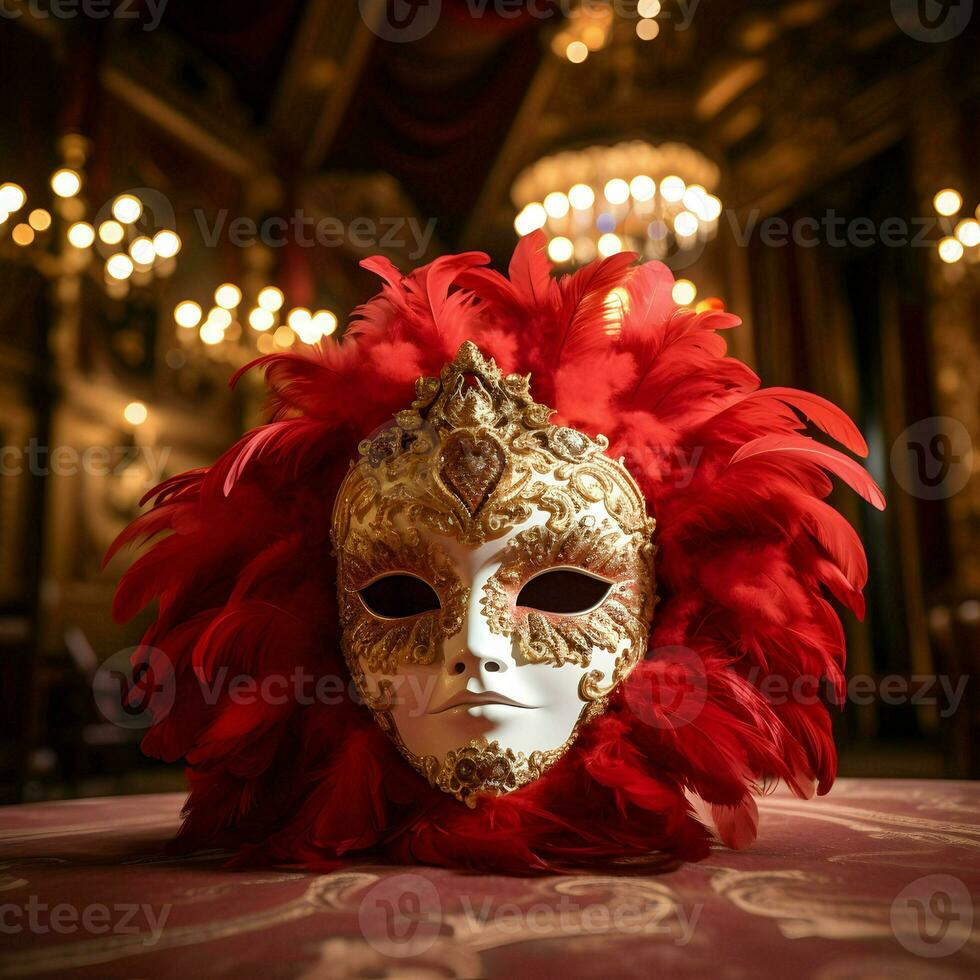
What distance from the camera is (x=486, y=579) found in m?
1.38

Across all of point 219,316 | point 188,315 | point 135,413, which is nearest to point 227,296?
point 219,316

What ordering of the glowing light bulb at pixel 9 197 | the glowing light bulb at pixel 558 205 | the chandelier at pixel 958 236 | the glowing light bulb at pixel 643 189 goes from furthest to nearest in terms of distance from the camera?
the glowing light bulb at pixel 558 205 → the glowing light bulb at pixel 643 189 → the chandelier at pixel 958 236 → the glowing light bulb at pixel 9 197

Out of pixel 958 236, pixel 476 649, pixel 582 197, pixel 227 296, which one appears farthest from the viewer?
pixel 582 197

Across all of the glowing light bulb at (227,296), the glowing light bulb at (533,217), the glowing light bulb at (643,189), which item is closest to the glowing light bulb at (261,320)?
the glowing light bulb at (227,296)

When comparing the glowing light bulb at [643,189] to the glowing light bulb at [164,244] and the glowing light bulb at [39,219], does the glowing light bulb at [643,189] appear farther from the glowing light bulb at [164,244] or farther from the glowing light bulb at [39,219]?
the glowing light bulb at [39,219]

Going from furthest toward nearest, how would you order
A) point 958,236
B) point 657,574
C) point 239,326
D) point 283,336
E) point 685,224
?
point 685,224, point 283,336, point 239,326, point 958,236, point 657,574

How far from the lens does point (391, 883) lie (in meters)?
1.13

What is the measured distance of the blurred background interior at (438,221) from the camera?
474 centimetres

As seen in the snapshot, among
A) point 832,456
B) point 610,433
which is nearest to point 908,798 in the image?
point 832,456

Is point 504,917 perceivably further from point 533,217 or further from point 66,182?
point 533,217

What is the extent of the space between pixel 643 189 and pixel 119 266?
3.31 metres

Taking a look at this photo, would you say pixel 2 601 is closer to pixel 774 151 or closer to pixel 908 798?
pixel 908 798

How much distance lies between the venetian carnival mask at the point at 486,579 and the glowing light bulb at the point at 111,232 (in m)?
3.47

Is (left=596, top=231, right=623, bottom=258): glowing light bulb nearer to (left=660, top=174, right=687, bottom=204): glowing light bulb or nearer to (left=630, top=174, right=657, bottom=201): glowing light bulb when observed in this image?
(left=630, top=174, right=657, bottom=201): glowing light bulb
